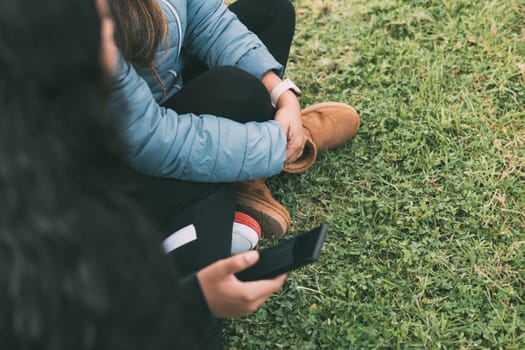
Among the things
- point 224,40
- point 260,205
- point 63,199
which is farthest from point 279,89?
point 63,199

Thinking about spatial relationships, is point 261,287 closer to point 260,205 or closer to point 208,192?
point 208,192

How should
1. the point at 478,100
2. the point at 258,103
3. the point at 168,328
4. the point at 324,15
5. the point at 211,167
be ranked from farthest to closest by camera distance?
1. the point at 324,15
2. the point at 478,100
3. the point at 258,103
4. the point at 211,167
5. the point at 168,328

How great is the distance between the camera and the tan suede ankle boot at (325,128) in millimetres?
2008

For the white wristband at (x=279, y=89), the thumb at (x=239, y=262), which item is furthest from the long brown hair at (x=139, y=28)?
the thumb at (x=239, y=262)

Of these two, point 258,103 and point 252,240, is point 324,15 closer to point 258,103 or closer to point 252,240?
point 258,103

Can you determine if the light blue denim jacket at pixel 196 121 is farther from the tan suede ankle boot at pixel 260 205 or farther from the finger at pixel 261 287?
the finger at pixel 261 287

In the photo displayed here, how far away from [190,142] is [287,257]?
400mm

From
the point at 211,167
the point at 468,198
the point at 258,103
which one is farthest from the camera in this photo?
the point at 468,198

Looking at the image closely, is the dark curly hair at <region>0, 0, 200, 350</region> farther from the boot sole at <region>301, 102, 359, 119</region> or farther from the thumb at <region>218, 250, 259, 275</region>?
the boot sole at <region>301, 102, 359, 119</region>

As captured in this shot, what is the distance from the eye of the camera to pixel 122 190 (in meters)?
0.74

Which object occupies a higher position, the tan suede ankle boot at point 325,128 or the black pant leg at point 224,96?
the black pant leg at point 224,96

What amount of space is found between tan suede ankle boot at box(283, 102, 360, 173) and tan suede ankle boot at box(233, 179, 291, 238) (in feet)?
0.55

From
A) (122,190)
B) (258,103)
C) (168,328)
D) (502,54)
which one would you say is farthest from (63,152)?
(502,54)

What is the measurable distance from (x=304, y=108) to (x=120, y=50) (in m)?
0.99
